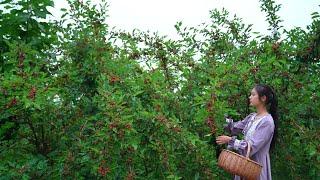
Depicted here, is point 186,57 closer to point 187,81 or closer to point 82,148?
point 187,81

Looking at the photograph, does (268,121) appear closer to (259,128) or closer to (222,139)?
(259,128)

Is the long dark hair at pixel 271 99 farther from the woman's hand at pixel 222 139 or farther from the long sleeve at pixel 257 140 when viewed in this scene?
the woman's hand at pixel 222 139

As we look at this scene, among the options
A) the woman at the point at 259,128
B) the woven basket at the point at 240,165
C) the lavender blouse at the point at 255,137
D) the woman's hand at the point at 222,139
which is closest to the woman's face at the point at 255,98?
the woman at the point at 259,128

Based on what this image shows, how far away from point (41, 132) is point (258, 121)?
1848 millimetres

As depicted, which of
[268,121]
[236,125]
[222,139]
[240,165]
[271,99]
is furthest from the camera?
[236,125]

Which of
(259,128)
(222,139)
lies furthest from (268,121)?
(222,139)

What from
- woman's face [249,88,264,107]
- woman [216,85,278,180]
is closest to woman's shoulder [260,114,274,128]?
woman [216,85,278,180]

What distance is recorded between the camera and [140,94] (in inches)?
158

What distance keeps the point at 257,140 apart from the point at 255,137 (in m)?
0.03

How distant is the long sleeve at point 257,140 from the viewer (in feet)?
13.1

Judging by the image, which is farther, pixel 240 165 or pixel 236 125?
pixel 236 125

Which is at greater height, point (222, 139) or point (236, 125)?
point (236, 125)

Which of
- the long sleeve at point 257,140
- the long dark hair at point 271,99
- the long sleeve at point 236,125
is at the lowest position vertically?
the long sleeve at point 257,140

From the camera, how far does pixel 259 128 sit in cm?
407
